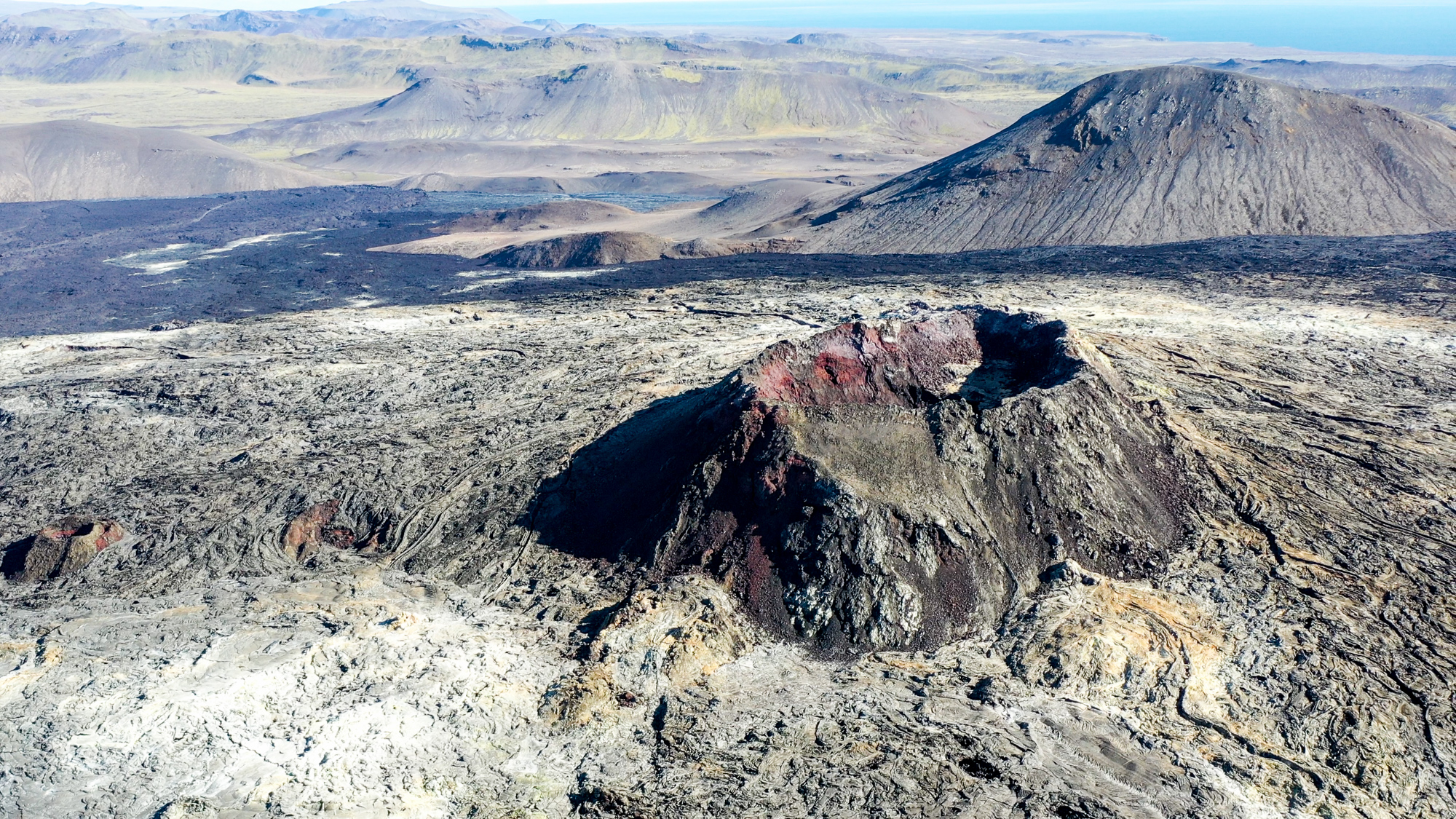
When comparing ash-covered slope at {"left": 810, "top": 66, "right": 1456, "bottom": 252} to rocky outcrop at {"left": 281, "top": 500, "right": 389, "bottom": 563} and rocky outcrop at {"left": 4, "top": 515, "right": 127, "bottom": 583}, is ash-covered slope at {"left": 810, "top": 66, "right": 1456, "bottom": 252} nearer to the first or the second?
rocky outcrop at {"left": 281, "top": 500, "right": 389, "bottom": 563}

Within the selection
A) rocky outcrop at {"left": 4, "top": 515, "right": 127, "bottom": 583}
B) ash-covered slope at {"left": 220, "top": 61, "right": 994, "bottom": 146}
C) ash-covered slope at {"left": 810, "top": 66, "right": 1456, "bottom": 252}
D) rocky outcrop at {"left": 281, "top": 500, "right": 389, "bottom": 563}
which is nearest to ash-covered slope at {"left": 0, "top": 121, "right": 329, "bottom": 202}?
ash-covered slope at {"left": 220, "top": 61, "right": 994, "bottom": 146}

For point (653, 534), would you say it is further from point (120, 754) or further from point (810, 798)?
point (120, 754)

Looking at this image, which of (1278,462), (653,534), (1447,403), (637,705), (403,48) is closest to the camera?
(637,705)

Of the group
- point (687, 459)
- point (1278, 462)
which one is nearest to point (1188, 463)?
point (1278, 462)

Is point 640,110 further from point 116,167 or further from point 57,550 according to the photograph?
point 57,550

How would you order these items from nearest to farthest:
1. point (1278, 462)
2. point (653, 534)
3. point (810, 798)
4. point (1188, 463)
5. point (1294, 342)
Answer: point (810, 798), point (653, 534), point (1188, 463), point (1278, 462), point (1294, 342)

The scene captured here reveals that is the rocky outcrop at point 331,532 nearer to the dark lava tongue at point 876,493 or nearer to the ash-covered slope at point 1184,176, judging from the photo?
Answer: the dark lava tongue at point 876,493

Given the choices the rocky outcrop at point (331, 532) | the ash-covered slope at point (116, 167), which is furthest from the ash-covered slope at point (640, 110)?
the rocky outcrop at point (331, 532)
